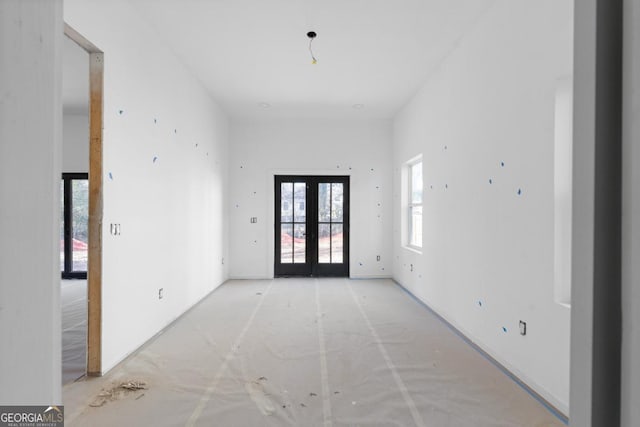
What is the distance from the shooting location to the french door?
6.16 metres

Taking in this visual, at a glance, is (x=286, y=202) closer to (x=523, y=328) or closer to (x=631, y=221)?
(x=523, y=328)

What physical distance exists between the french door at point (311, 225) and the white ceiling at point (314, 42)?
1.64 meters

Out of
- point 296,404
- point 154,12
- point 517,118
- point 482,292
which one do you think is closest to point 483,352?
point 482,292

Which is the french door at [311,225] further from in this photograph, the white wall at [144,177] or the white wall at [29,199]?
the white wall at [29,199]

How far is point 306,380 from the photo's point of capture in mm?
2363

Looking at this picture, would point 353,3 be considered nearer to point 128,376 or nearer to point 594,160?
point 594,160

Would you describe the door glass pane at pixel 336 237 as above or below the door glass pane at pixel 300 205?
below

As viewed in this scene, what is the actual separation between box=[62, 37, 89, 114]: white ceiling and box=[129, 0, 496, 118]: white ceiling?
96cm

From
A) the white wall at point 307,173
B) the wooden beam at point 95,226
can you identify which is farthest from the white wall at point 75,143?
the wooden beam at point 95,226

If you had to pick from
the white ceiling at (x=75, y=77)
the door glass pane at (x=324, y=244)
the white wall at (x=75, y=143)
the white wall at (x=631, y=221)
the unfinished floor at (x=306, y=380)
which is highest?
the white ceiling at (x=75, y=77)

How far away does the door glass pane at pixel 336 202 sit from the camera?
6184 millimetres

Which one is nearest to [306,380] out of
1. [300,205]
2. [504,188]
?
[504,188]

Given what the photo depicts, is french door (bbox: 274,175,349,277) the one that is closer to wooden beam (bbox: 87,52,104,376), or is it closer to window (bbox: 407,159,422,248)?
window (bbox: 407,159,422,248)

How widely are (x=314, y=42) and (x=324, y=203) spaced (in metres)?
3.18
